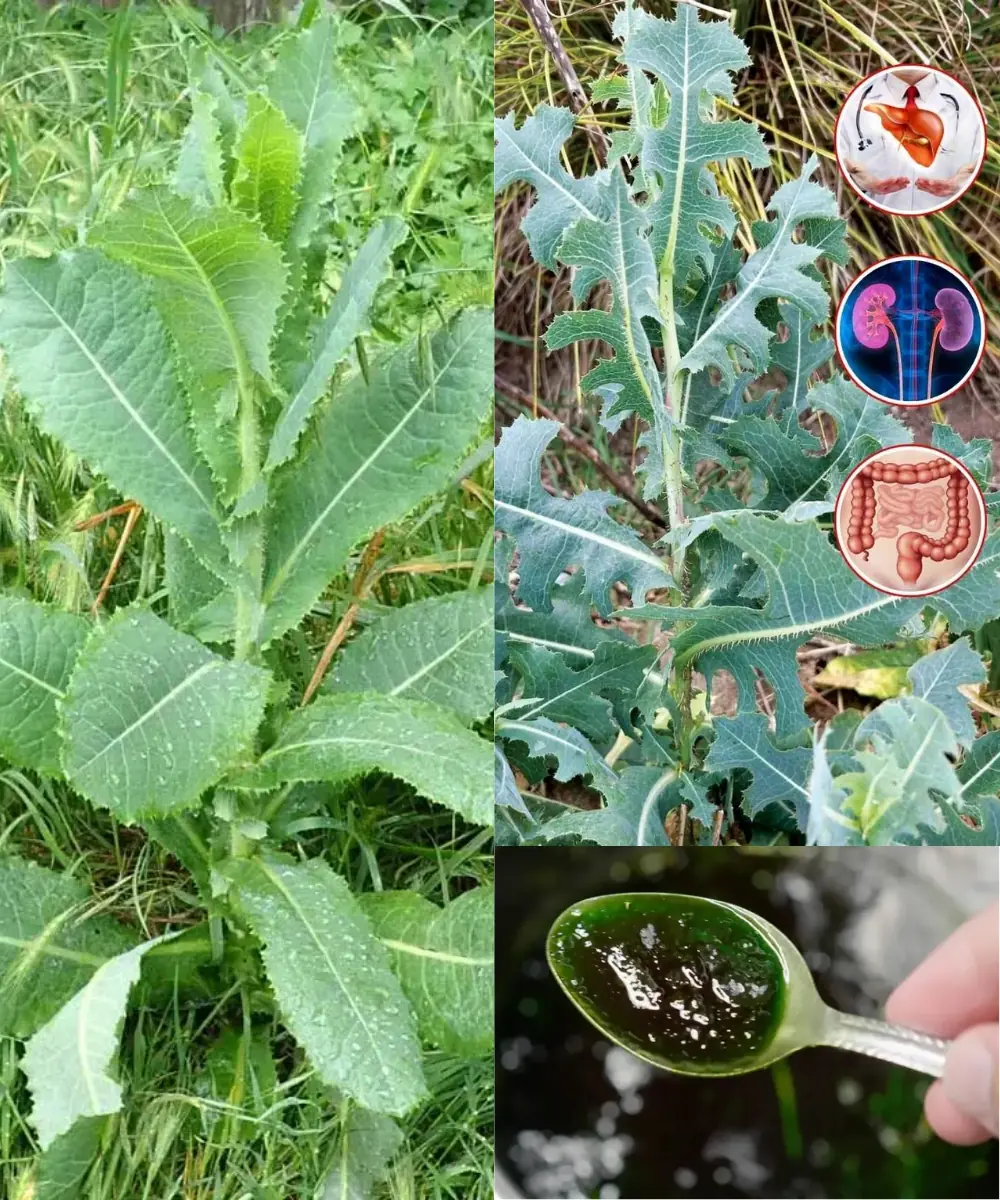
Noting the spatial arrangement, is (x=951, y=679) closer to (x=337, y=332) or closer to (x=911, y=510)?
(x=911, y=510)

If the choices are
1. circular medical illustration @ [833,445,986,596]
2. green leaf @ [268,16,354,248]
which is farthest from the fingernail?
green leaf @ [268,16,354,248]

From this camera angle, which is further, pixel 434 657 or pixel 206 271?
pixel 434 657

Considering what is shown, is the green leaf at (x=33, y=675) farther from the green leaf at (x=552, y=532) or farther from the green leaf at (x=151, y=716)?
the green leaf at (x=552, y=532)

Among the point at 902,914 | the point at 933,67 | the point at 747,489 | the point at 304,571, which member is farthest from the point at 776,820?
the point at 933,67

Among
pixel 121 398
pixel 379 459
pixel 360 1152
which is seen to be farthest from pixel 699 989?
pixel 121 398

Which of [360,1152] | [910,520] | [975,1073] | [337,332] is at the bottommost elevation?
[360,1152]

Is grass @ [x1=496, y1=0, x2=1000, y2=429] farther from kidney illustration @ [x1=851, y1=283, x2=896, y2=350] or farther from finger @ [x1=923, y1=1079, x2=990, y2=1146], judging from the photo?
finger @ [x1=923, y1=1079, x2=990, y2=1146]
